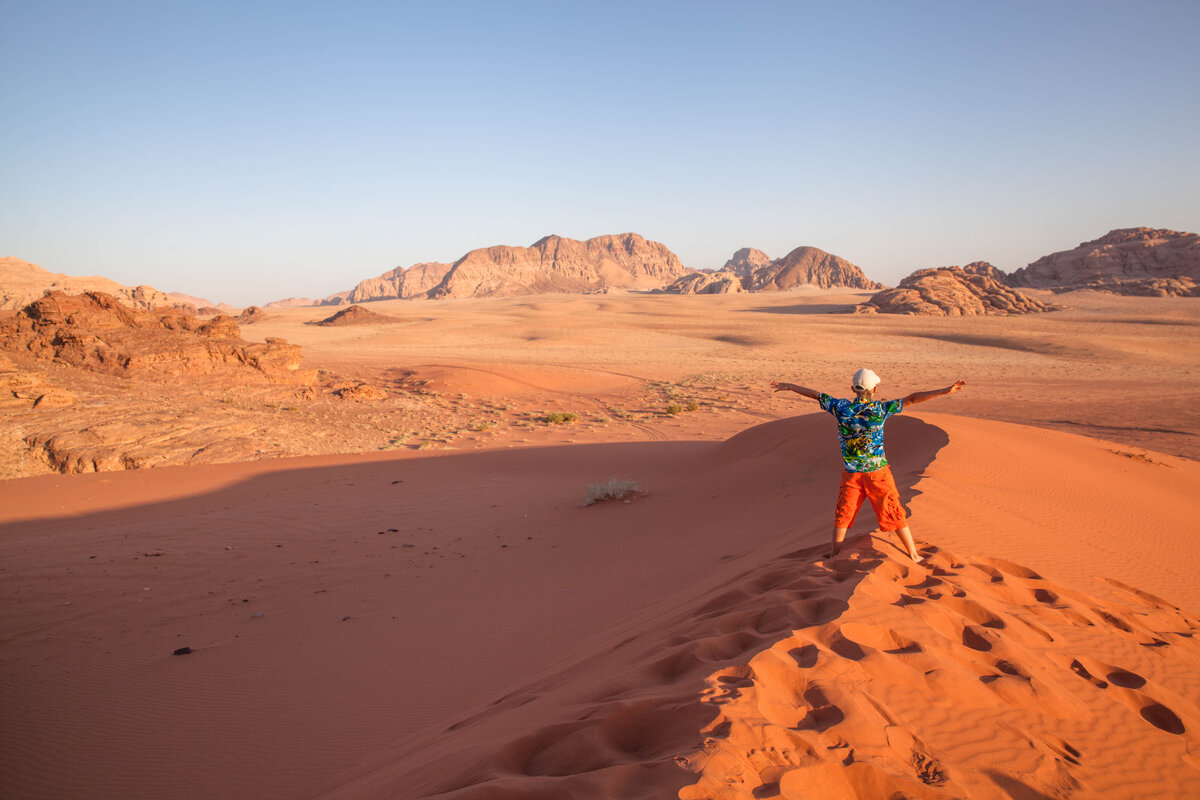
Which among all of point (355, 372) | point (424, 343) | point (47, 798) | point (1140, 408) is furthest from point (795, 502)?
point (424, 343)

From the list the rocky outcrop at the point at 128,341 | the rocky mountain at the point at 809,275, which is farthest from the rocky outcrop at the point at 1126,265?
the rocky outcrop at the point at 128,341

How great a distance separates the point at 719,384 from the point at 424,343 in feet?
86.7

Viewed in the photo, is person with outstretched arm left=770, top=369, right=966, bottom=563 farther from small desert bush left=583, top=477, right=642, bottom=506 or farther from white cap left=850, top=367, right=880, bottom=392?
small desert bush left=583, top=477, right=642, bottom=506

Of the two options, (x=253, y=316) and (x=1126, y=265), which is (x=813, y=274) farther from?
(x=253, y=316)

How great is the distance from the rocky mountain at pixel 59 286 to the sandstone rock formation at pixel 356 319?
38.5 ft

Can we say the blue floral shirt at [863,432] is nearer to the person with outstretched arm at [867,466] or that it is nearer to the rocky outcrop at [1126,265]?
the person with outstretched arm at [867,466]

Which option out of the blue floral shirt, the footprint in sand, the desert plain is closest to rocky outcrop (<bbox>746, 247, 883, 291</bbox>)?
the desert plain

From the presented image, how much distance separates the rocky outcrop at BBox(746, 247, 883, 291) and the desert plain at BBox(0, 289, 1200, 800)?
13279cm

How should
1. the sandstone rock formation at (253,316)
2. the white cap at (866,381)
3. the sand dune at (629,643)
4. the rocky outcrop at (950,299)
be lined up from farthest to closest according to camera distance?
the sandstone rock formation at (253,316)
the rocky outcrop at (950,299)
the white cap at (866,381)
the sand dune at (629,643)

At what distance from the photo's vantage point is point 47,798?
12.3ft

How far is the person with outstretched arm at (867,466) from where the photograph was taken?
4961 mm

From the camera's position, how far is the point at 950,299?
60.8 meters

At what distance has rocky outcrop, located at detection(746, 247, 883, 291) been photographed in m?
143

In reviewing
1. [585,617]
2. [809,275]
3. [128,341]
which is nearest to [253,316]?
[128,341]
